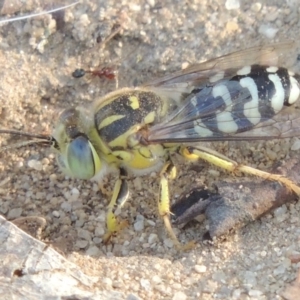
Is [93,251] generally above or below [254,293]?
above

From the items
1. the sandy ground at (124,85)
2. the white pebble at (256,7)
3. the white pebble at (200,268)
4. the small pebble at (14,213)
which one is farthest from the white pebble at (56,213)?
the white pebble at (256,7)

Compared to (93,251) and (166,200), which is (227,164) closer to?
(166,200)

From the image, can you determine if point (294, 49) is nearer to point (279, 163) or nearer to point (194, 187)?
point (279, 163)

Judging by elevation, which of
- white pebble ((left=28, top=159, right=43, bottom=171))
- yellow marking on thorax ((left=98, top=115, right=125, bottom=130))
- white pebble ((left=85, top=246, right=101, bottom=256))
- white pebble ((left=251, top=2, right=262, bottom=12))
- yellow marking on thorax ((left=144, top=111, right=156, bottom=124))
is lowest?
white pebble ((left=85, top=246, right=101, bottom=256))

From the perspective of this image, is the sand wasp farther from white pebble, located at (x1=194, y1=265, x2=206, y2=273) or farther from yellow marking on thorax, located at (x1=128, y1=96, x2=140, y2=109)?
white pebble, located at (x1=194, y1=265, x2=206, y2=273)

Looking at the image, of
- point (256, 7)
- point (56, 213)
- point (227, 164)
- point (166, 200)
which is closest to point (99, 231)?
point (56, 213)

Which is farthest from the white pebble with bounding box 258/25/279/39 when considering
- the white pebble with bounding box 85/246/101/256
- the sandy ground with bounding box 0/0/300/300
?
the white pebble with bounding box 85/246/101/256
